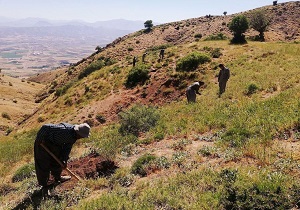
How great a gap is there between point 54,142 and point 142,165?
8.36 feet

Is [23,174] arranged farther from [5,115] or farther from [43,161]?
[5,115]

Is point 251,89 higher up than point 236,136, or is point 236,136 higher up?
point 236,136

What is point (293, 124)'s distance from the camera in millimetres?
9266

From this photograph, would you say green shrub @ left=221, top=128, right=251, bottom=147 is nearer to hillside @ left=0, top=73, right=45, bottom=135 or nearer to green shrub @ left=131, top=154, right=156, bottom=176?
green shrub @ left=131, top=154, right=156, bottom=176

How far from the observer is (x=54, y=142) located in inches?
302

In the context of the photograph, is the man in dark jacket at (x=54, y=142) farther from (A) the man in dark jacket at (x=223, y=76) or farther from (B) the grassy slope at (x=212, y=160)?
(A) the man in dark jacket at (x=223, y=76)

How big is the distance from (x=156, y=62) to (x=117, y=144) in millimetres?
22331

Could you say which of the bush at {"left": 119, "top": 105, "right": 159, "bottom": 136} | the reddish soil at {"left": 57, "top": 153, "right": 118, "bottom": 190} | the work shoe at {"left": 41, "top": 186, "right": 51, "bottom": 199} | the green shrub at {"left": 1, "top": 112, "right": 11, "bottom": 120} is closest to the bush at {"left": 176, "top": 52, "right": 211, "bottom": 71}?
the bush at {"left": 119, "top": 105, "right": 159, "bottom": 136}

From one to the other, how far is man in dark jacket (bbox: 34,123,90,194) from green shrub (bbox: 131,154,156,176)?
1916 mm

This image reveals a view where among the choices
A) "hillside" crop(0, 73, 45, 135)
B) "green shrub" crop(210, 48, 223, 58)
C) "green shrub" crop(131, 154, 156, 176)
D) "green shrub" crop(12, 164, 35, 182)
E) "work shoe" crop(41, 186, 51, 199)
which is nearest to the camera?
"work shoe" crop(41, 186, 51, 199)

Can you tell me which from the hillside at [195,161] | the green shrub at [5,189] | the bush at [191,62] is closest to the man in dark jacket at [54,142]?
the hillside at [195,161]

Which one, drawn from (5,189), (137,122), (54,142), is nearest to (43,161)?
(54,142)

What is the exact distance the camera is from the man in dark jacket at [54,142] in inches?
299

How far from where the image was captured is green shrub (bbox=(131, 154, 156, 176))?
852cm
